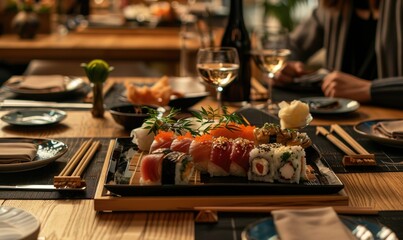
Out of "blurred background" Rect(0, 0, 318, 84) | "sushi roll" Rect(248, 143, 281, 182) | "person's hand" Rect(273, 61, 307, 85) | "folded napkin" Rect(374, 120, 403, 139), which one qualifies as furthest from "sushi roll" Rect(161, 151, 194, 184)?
"blurred background" Rect(0, 0, 318, 84)

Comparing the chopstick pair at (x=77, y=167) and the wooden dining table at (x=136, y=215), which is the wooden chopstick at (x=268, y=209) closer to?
the wooden dining table at (x=136, y=215)

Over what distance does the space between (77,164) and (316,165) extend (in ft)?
1.56

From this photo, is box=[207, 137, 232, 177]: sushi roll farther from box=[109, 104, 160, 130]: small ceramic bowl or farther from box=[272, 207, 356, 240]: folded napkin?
box=[109, 104, 160, 130]: small ceramic bowl

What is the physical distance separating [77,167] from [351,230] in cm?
59

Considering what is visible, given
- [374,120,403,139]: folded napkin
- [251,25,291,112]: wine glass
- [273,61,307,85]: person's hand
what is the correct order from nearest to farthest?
[374,120,403,139]: folded napkin, [251,25,291,112]: wine glass, [273,61,307,85]: person's hand

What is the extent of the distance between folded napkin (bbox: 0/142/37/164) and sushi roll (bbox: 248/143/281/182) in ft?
1.49

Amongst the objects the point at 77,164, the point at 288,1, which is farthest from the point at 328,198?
the point at 288,1

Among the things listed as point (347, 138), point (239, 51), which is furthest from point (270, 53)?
point (347, 138)

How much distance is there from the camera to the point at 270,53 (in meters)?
1.91

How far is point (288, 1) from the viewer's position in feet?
19.2

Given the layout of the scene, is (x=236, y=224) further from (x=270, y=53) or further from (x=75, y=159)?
(x=270, y=53)

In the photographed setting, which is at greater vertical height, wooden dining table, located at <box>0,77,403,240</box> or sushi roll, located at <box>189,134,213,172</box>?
sushi roll, located at <box>189,134,213,172</box>

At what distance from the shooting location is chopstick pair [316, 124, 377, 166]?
142cm

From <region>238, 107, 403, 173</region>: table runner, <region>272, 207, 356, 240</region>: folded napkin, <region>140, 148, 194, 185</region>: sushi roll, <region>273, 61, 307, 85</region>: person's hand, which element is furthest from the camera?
<region>273, 61, 307, 85</region>: person's hand
